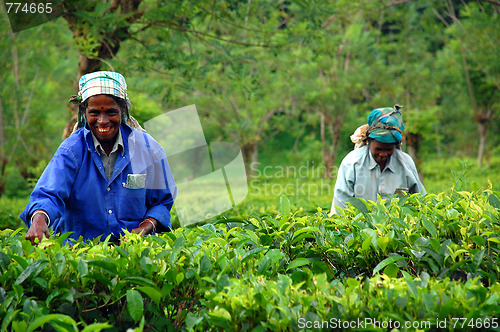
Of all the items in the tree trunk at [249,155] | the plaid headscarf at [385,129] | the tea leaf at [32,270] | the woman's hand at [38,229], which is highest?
the plaid headscarf at [385,129]

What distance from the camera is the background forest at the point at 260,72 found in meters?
6.11

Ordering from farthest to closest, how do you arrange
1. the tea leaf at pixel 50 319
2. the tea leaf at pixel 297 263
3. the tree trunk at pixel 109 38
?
the tree trunk at pixel 109 38 → the tea leaf at pixel 297 263 → the tea leaf at pixel 50 319

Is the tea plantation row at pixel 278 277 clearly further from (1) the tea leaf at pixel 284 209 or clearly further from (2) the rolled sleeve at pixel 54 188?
(2) the rolled sleeve at pixel 54 188

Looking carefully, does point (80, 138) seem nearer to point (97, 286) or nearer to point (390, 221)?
point (97, 286)

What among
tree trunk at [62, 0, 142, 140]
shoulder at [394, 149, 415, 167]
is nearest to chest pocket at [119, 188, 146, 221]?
shoulder at [394, 149, 415, 167]

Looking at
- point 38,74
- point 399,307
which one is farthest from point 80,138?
point 38,74

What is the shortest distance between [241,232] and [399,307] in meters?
0.96

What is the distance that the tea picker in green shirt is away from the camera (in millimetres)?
3916

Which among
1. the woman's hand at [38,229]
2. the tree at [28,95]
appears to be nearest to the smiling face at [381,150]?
the woman's hand at [38,229]

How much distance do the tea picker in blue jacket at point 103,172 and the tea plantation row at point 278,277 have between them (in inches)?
20.7

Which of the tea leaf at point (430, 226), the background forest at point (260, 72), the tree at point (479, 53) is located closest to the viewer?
the tea leaf at point (430, 226)

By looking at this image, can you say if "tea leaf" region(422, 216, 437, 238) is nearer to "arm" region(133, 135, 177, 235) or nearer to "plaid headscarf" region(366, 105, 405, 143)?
"arm" region(133, 135, 177, 235)

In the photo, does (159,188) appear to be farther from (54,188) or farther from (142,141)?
(54,188)

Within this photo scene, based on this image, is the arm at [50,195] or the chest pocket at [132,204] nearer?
the arm at [50,195]
